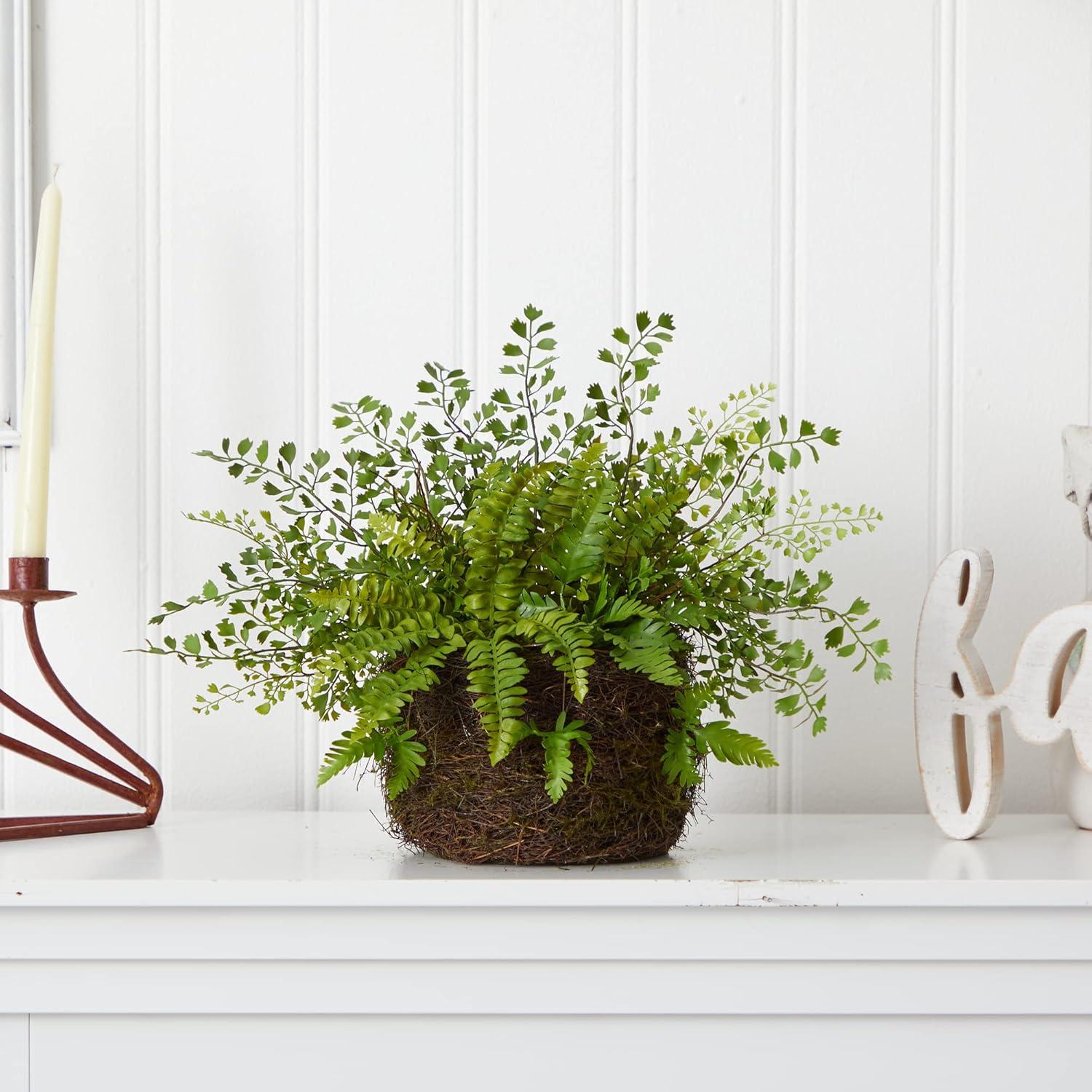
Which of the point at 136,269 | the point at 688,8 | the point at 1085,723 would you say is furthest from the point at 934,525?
the point at 136,269

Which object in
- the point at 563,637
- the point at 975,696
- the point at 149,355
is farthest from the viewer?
the point at 149,355

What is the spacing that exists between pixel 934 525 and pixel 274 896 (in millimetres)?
672

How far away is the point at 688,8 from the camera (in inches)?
39.8

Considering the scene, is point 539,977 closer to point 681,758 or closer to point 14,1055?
point 681,758

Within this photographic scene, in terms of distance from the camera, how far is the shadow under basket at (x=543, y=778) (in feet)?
2.24

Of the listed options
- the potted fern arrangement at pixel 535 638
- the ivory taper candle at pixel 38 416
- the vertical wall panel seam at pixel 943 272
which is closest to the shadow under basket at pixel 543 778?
the potted fern arrangement at pixel 535 638

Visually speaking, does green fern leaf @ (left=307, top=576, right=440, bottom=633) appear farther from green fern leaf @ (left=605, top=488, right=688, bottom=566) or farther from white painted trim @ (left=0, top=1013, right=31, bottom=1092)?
white painted trim @ (left=0, top=1013, right=31, bottom=1092)

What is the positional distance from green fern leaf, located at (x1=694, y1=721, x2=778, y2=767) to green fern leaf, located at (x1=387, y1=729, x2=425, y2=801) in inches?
7.0

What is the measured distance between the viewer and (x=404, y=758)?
688 mm

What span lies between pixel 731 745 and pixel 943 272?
1.85 feet

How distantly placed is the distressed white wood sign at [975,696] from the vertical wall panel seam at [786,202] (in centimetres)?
28

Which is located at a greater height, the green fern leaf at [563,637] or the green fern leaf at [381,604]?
the green fern leaf at [381,604]

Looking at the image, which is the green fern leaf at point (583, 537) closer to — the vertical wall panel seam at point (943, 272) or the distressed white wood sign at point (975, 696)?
the distressed white wood sign at point (975, 696)

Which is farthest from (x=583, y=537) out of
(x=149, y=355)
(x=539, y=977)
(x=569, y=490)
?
(x=149, y=355)
